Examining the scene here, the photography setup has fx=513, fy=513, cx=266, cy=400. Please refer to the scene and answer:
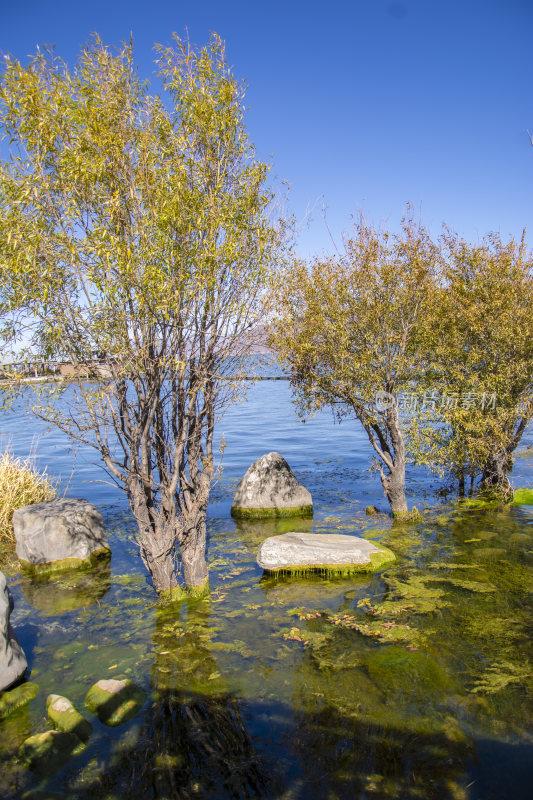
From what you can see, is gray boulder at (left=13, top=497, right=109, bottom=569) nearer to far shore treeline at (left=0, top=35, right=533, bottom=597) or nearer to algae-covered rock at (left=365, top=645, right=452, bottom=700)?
far shore treeline at (left=0, top=35, right=533, bottom=597)

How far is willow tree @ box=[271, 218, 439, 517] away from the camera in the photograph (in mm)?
18625

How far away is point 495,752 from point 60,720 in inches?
287

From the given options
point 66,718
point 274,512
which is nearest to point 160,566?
point 66,718

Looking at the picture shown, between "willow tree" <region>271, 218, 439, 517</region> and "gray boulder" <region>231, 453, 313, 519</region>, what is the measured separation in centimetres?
476

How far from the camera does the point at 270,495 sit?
22.2 meters

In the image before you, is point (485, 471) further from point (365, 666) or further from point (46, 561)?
point (46, 561)

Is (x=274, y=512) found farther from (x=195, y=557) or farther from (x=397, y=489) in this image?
(x=195, y=557)

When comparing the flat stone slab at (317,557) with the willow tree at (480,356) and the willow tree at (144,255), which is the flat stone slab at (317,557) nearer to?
the willow tree at (144,255)

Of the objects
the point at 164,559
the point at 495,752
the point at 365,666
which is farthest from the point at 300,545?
the point at 495,752

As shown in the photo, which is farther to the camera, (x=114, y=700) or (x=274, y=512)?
(x=274, y=512)

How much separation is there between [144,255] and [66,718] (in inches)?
358

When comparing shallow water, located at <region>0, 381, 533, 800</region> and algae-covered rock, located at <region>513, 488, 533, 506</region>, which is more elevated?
algae-covered rock, located at <region>513, 488, 533, 506</region>

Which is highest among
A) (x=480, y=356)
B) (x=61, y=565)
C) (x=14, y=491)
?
(x=480, y=356)

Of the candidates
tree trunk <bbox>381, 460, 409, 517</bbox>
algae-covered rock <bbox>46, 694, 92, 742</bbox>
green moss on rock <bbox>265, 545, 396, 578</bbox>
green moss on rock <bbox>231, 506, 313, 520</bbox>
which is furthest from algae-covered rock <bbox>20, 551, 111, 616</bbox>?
tree trunk <bbox>381, 460, 409, 517</bbox>
